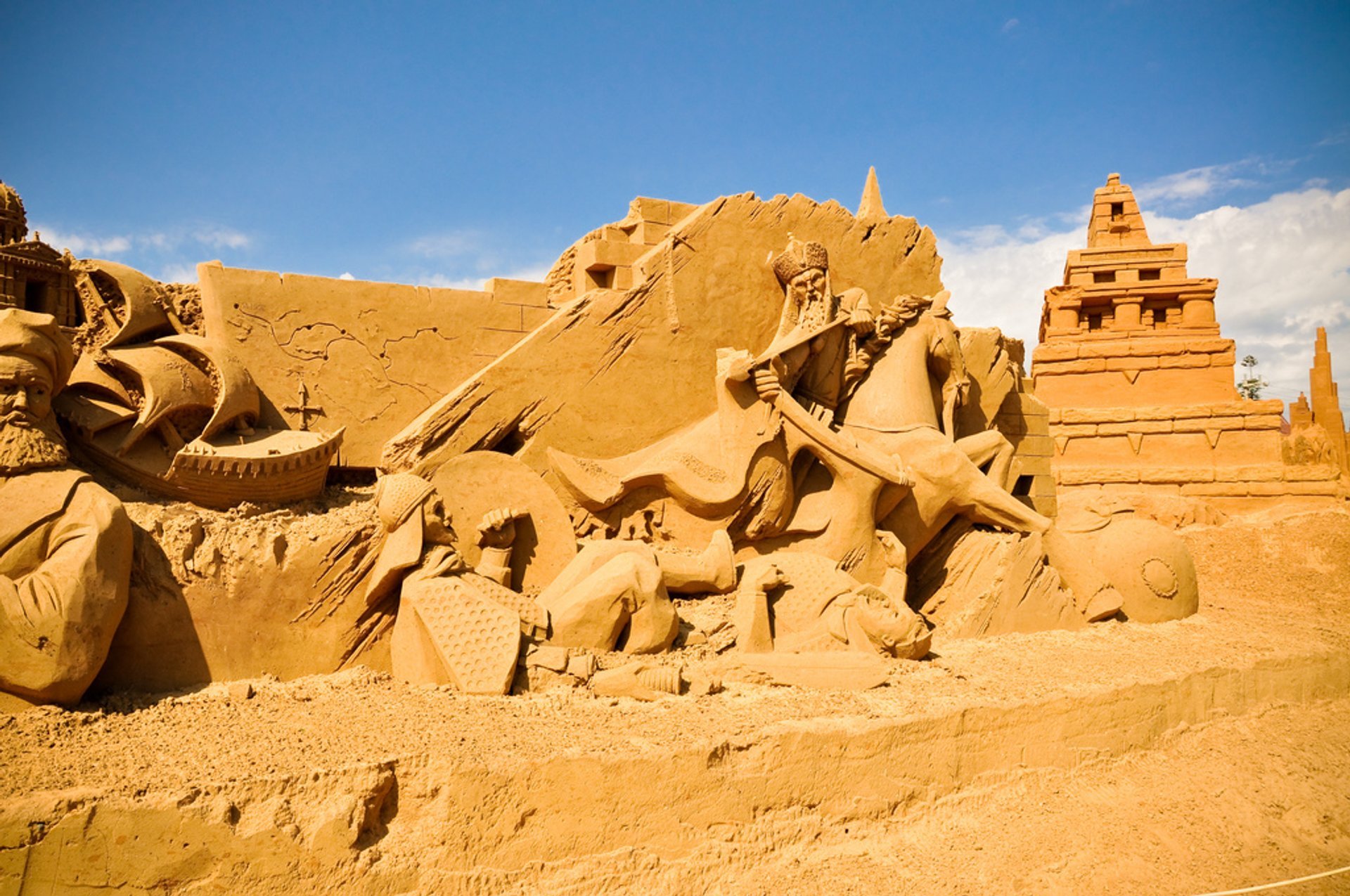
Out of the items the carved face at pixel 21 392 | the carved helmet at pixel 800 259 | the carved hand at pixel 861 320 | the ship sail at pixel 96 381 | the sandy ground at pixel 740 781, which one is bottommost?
the sandy ground at pixel 740 781

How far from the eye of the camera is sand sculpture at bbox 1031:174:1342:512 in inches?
464

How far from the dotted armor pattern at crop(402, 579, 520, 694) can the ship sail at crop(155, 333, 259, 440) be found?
1.39 m

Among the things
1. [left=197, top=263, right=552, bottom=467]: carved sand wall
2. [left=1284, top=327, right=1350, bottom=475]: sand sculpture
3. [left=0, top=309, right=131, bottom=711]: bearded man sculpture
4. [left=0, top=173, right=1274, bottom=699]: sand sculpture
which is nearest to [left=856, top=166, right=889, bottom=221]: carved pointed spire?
[left=0, top=173, right=1274, bottom=699]: sand sculpture

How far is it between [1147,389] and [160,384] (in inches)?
474

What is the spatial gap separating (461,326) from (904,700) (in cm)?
319

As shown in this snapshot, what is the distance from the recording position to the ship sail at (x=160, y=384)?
473cm

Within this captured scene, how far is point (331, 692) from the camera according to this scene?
Result: 4250mm

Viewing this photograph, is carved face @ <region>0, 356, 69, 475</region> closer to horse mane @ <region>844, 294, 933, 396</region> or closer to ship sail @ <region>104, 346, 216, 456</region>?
ship sail @ <region>104, 346, 216, 456</region>

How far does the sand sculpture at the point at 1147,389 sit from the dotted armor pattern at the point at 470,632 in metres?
7.96

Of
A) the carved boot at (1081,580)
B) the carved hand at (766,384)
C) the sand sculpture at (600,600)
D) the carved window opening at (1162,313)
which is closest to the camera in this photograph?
the sand sculpture at (600,600)

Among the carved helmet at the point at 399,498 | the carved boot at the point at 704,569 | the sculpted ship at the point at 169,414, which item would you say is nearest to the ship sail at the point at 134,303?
the sculpted ship at the point at 169,414

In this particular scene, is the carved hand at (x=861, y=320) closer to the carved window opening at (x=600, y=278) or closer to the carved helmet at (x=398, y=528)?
the carved window opening at (x=600, y=278)

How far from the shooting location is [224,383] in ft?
16.1

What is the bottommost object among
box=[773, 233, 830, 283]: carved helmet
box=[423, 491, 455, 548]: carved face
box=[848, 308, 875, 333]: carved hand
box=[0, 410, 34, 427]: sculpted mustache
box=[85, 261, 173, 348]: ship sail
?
box=[423, 491, 455, 548]: carved face
